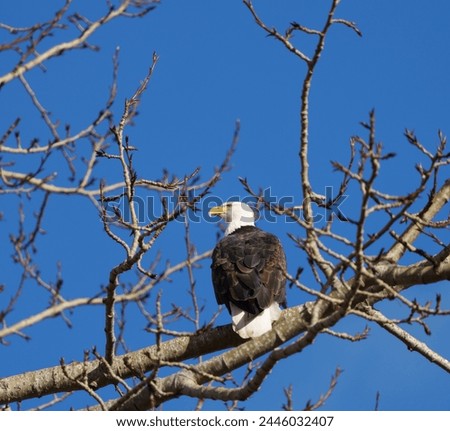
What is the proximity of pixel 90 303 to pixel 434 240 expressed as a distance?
1944 millimetres

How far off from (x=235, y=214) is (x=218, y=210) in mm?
222

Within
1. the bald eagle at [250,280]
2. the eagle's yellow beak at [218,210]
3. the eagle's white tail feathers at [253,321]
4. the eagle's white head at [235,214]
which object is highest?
the eagle's yellow beak at [218,210]

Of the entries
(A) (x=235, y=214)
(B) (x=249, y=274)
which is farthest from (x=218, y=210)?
(B) (x=249, y=274)

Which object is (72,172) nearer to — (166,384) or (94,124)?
Result: (94,124)

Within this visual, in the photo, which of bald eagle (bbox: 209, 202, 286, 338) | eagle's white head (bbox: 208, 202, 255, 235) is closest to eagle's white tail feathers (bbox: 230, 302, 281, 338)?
bald eagle (bbox: 209, 202, 286, 338)

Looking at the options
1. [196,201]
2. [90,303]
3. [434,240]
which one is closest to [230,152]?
[196,201]

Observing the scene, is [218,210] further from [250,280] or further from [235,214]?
[250,280]

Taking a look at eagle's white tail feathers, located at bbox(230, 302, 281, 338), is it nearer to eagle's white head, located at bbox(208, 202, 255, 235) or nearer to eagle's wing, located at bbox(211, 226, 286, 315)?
eagle's wing, located at bbox(211, 226, 286, 315)

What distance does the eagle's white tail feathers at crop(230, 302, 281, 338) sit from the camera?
18.8 feet

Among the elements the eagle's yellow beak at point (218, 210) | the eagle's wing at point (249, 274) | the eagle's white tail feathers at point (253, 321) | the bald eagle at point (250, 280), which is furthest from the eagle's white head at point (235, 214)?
the eagle's white tail feathers at point (253, 321)

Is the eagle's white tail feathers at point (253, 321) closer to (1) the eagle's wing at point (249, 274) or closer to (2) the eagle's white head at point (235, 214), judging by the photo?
(1) the eagle's wing at point (249, 274)

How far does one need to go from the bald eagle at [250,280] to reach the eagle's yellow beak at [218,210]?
3.54 ft

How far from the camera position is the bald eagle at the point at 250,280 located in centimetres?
585

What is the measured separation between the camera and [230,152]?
5.47 metres
